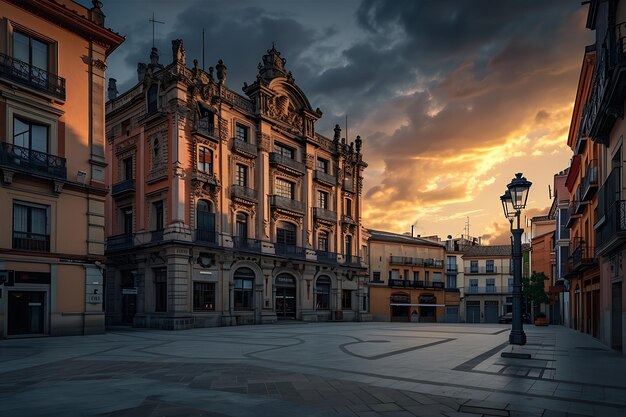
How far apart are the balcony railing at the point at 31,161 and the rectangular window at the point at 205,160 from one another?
11562 millimetres

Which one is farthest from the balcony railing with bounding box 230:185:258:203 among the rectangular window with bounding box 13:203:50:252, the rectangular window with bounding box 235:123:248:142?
the rectangular window with bounding box 13:203:50:252

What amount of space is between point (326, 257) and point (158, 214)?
683 inches

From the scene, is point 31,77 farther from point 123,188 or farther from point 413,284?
point 413,284

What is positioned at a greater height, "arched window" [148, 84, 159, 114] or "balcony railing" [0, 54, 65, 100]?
"arched window" [148, 84, 159, 114]

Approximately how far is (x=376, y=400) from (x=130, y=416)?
4.02 meters

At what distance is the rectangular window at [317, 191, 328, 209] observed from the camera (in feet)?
152

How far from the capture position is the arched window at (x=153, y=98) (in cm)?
3424

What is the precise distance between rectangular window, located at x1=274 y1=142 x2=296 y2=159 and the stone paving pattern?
27.5 meters

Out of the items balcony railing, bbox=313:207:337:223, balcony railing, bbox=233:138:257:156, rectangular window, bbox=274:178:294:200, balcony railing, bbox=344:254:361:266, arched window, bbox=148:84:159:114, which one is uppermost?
arched window, bbox=148:84:159:114

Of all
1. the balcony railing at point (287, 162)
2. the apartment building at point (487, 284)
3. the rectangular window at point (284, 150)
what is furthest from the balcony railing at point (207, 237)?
the apartment building at point (487, 284)

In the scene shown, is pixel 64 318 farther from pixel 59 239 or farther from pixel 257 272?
pixel 257 272

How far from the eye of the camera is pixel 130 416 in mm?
7215

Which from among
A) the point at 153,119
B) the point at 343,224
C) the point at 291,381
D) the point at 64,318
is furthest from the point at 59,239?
the point at 343,224

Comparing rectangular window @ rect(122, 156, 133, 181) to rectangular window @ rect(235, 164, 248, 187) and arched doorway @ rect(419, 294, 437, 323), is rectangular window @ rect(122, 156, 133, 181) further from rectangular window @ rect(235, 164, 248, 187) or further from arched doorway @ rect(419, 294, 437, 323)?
arched doorway @ rect(419, 294, 437, 323)
